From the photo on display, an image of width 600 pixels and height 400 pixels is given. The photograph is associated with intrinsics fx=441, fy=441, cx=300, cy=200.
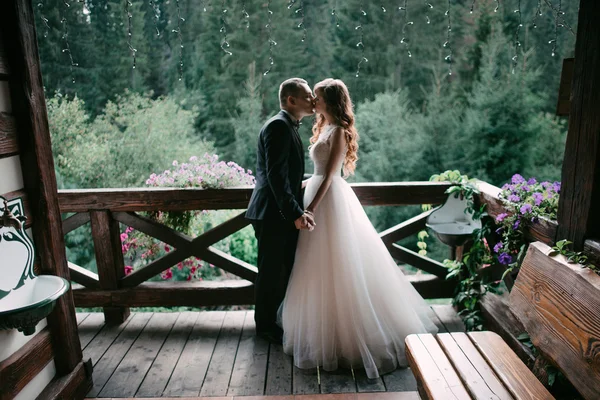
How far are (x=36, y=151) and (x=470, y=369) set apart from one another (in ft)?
7.19

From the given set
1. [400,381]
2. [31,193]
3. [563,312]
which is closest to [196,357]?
[400,381]

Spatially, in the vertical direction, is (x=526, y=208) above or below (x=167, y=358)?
above

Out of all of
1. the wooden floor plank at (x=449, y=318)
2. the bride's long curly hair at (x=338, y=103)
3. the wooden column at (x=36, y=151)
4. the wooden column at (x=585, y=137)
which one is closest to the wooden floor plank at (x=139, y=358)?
the wooden column at (x=36, y=151)

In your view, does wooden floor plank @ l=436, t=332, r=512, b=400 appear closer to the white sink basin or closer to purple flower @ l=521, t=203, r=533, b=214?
purple flower @ l=521, t=203, r=533, b=214

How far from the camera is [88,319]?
11.0 ft

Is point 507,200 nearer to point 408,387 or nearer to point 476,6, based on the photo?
point 408,387

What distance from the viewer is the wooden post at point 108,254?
3119mm

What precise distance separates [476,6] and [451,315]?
302 inches

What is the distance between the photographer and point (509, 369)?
5.60 feet

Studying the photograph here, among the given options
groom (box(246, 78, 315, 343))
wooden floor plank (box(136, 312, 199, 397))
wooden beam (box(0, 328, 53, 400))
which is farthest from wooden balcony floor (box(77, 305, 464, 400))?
wooden beam (box(0, 328, 53, 400))

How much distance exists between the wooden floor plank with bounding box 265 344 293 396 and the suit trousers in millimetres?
178

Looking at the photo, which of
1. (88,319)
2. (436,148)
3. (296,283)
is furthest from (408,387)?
(436,148)

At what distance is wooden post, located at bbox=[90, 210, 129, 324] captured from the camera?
3119 mm

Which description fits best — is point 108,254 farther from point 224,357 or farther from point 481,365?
point 481,365
